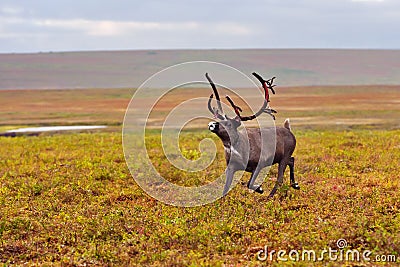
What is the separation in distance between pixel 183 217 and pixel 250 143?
8.46ft

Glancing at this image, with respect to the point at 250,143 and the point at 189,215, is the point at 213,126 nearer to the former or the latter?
the point at 250,143

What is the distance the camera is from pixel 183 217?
1302 cm

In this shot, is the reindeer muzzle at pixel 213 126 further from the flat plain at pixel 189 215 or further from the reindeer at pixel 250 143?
the flat plain at pixel 189 215

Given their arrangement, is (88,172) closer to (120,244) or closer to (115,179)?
(115,179)

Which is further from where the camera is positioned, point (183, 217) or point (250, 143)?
point (250, 143)

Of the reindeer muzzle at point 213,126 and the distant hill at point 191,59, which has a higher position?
the distant hill at point 191,59

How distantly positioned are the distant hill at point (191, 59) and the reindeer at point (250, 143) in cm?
12145

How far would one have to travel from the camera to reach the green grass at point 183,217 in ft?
35.4

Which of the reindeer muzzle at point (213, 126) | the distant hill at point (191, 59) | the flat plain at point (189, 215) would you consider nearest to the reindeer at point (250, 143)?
the reindeer muzzle at point (213, 126)

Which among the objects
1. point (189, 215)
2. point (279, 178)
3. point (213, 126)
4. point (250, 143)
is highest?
point (213, 126)

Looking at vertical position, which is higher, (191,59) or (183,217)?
(191,59)

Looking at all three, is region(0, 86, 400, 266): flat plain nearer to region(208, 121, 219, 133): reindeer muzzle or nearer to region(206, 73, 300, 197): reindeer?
region(206, 73, 300, 197): reindeer

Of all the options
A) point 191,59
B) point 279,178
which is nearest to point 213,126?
point 279,178

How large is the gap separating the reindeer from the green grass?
2.35ft
